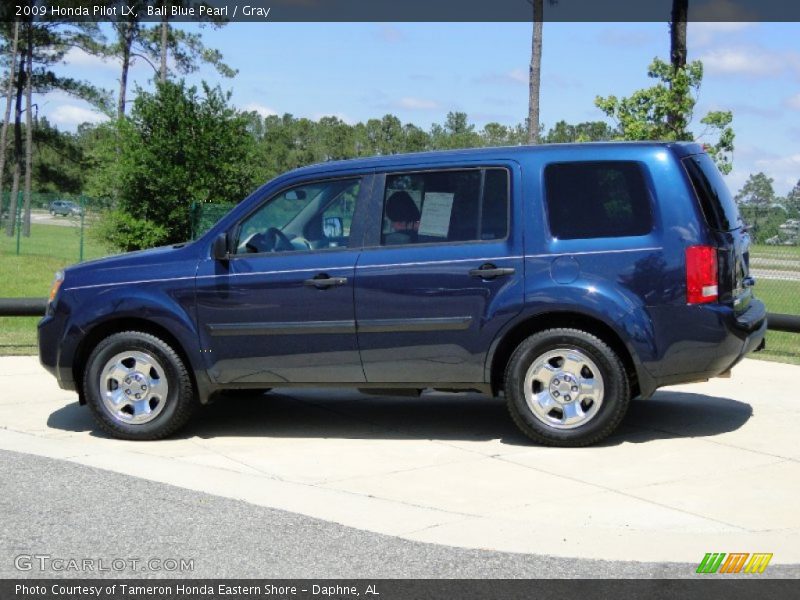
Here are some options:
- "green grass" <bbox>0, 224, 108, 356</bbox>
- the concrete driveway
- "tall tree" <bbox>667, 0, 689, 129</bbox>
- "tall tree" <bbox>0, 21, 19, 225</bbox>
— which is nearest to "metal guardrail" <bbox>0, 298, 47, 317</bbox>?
"green grass" <bbox>0, 224, 108, 356</bbox>

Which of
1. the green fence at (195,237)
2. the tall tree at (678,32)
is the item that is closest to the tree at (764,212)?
the green fence at (195,237)

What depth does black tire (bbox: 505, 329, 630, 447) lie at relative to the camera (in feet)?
24.5

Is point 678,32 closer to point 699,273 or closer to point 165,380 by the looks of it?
point 699,273

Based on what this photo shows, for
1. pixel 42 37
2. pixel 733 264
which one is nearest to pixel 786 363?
pixel 733 264

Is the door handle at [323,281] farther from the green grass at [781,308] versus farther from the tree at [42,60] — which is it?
the tree at [42,60]

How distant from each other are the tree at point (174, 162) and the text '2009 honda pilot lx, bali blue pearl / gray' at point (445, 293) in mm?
14131

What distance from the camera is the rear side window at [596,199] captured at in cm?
754

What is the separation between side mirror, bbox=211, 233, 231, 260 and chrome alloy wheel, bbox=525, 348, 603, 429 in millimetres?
2241

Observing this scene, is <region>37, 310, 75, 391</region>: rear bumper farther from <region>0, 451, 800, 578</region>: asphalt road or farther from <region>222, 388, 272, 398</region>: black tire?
<region>0, 451, 800, 578</region>: asphalt road

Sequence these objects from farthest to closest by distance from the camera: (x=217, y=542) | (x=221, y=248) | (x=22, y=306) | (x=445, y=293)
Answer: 1. (x=22, y=306)
2. (x=221, y=248)
3. (x=445, y=293)
4. (x=217, y=542)

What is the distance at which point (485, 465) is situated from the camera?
7262 mm

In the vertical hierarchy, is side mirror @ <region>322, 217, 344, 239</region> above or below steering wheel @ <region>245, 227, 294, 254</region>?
above

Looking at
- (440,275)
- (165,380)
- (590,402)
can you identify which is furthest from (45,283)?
(590,402)

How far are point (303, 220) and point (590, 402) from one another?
2346mm
